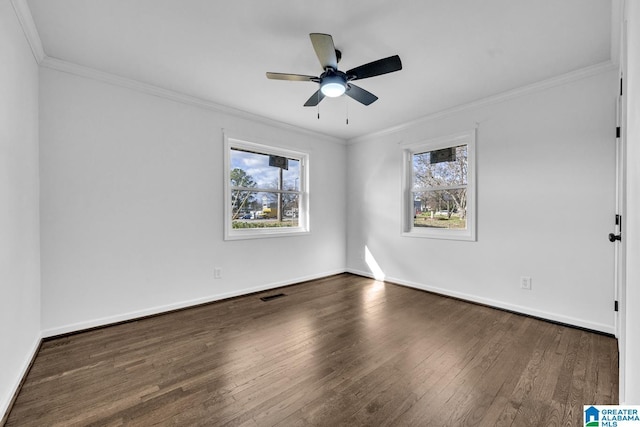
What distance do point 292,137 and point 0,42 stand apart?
3.15m

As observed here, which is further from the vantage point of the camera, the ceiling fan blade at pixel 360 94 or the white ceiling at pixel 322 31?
the ceiling fan blade at pixel 360 94

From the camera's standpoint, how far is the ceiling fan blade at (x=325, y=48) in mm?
1802

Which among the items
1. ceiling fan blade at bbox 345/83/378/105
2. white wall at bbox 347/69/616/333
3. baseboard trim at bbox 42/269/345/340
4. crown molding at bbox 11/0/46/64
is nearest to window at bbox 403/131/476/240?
white wall at bbox 347/69/616/333

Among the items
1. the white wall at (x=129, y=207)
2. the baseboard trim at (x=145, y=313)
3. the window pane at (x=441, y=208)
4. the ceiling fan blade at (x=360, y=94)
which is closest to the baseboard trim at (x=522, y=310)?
the window pane at (x=441, y=208)

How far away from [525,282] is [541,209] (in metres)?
0.83

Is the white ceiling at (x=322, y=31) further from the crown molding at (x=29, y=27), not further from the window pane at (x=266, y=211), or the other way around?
the window pane at (x=266, y=211)

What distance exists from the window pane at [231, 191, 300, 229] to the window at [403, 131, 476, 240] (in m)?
1.81

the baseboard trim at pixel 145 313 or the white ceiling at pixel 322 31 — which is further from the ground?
the white ceiling at pixel 322 31

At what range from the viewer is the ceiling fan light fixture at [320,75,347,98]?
2266 mm

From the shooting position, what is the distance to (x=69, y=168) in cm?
259

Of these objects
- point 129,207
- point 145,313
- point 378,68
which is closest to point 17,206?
point 129,207

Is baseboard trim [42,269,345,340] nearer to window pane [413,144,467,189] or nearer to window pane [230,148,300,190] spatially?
window pane [230,148,300,190]

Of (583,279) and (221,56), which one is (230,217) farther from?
(583,279)

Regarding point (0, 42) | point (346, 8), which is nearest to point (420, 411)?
point (346, 8)
